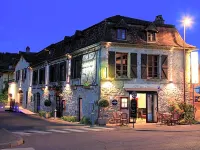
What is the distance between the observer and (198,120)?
25641 millimetres

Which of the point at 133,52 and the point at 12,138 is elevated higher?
the point at 133,52

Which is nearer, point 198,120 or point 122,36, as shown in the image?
point 122,36

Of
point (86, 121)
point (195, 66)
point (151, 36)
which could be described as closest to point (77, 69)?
point (86, 121)

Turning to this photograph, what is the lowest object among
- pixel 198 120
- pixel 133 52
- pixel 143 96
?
pixel 198 120

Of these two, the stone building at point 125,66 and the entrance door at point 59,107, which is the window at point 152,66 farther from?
the entrance door at point 59,107

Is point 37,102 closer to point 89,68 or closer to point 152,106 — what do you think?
point 89,68

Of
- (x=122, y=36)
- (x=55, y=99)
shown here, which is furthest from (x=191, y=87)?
(x=55, y=99)

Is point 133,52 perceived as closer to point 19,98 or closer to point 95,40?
point 95,40

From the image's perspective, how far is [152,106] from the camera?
2486cm

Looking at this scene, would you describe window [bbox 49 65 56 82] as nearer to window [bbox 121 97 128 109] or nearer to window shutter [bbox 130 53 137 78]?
window [bbox 121 97 128 109]

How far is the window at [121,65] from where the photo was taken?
77.4ft

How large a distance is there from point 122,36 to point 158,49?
9.79ft

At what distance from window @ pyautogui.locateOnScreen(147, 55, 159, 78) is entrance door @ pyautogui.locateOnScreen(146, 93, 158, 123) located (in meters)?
1.48

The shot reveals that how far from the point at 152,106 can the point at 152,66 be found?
9.73 ft
